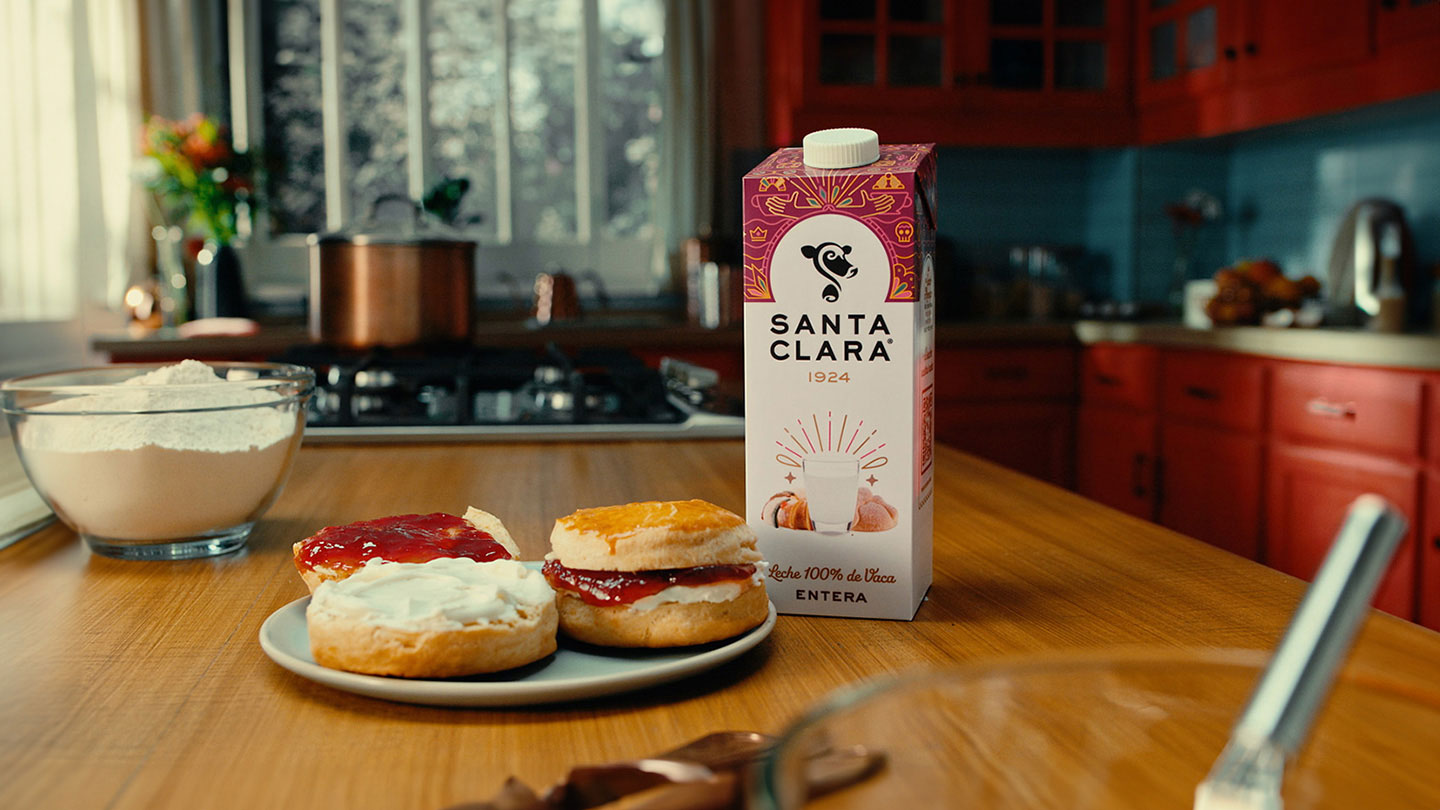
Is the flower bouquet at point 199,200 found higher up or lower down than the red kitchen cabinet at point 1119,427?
higher up

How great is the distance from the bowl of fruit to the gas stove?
5.94ft

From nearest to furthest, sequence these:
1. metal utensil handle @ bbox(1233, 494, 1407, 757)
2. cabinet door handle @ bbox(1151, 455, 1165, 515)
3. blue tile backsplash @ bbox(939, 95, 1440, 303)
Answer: metal utensil handle @ bbox(1233, 494, 1407, 757)
cabinet door handle @ bbox(1151, 455, 1165, 515)
blue tile backsplash @ bbox(939, 95, 1440, 303)

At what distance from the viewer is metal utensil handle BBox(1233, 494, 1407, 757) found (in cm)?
25

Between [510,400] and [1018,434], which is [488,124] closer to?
[1018,434]

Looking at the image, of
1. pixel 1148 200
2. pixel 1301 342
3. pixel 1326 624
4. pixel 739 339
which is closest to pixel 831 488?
pixel 1326 624

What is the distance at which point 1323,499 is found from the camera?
2586mm

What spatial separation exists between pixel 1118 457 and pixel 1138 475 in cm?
9

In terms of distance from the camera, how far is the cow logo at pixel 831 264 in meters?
0.64

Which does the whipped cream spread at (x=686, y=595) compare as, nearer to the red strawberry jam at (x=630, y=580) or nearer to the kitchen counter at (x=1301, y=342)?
the red strawberry jam at (x=630, y=580)

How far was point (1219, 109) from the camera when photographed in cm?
337

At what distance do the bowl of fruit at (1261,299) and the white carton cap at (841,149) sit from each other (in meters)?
2.62

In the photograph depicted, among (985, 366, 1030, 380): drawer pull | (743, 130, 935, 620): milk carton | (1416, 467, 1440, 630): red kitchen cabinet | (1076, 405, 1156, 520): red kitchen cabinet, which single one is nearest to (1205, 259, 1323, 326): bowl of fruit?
(1076, 405, 1156, 520): red kitchen cabinet

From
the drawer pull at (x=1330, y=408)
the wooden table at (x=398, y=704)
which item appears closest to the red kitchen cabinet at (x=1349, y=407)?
the drawer pull at (x=1330, y=408)

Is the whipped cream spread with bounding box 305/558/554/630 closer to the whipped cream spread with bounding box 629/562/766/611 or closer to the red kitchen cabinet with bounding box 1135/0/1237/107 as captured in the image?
the whipped cream spread with bounding box 629/562/766/611
